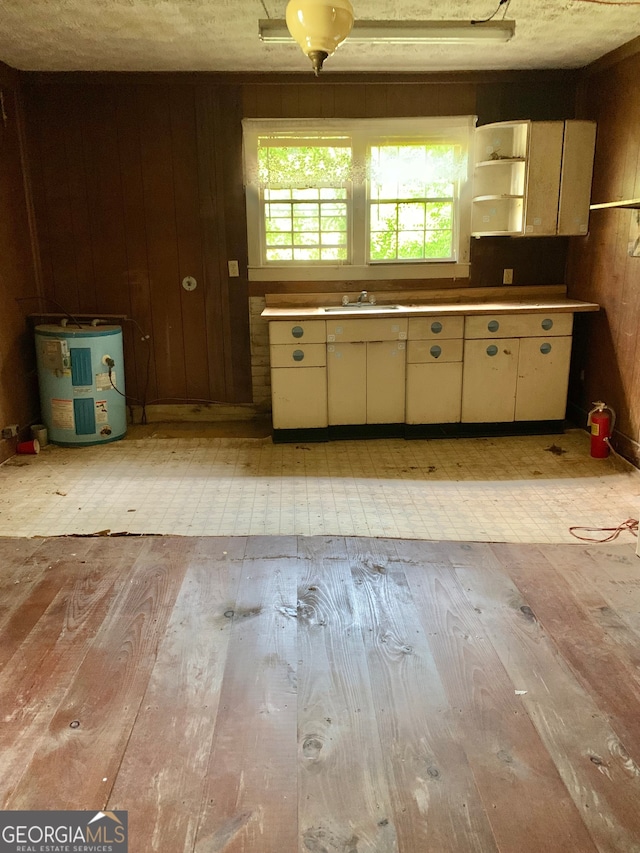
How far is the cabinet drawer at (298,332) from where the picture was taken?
432 centimetres

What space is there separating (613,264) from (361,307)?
1.69 m

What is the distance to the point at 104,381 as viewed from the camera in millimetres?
4520

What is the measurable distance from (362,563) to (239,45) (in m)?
3.16

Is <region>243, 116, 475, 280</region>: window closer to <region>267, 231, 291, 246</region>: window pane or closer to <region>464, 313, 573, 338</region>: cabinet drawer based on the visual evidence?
<region>267, 231, 291, 246</region>: window pane

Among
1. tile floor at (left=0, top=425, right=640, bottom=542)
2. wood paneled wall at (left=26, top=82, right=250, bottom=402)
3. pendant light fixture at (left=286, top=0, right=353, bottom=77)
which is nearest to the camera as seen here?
pendant light fixture at (left=286, top=0, right=353, bottom=77)

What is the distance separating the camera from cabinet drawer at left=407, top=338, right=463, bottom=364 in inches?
174

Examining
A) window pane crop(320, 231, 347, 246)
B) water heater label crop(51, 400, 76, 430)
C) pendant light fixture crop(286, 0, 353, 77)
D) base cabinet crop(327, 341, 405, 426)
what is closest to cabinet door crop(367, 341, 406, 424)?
base cabinet crop(327, 341, 405, 426)

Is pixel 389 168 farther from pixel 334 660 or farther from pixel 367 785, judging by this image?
pixel 367 785

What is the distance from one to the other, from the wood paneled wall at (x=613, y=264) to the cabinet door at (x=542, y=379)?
246mm

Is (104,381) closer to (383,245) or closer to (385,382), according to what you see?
(385,382)

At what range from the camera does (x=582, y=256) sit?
470cm

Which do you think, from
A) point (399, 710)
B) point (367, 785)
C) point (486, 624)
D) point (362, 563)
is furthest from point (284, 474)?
point (367, 785)

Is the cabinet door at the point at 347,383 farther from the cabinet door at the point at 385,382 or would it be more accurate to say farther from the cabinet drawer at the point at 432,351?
the cabinet drawer at the point at 432,351

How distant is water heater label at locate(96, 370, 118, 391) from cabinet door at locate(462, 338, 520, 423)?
96.3 inches
